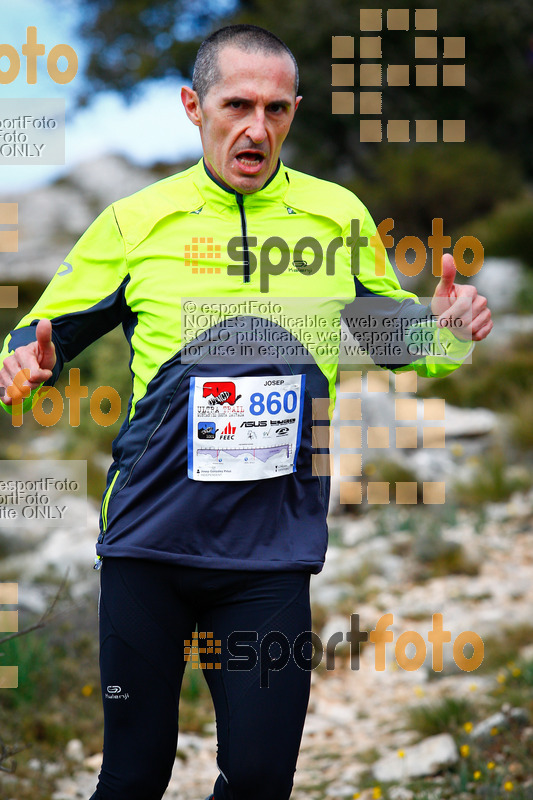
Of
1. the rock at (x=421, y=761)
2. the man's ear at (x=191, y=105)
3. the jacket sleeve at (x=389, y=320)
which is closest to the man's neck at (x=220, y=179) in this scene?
the man's ear at (x=191, y=105)

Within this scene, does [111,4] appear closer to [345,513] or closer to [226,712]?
[345,513]

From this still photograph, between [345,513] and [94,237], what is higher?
[94,237]

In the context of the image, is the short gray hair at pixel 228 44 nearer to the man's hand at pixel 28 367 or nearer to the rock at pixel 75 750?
the man's hand at pixel 28 367

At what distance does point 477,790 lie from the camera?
314 centimetres

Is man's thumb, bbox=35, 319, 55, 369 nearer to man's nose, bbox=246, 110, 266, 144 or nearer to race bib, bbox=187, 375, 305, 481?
race bib, bbox=187, 375, 305, 481

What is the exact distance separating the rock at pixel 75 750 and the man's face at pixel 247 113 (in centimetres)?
260

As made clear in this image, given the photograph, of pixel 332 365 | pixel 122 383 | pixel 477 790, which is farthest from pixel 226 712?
pixel 122 383

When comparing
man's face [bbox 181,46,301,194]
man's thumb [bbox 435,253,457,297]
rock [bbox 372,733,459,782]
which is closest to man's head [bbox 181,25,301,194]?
man's face [bbox 181,46,301,194]

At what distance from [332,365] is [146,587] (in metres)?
0.73

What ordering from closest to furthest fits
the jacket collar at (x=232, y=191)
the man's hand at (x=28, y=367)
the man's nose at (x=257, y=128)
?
the man's hand at (x=28, y=367), the man's nose at (x=257, y=128), the jacket collar at (x=232, y=191)

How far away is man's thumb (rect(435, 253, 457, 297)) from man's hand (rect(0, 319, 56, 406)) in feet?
3.08

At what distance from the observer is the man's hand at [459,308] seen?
84.2 inches

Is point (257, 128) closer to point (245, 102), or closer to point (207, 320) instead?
point (245, 102)

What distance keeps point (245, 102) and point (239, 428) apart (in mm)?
810
